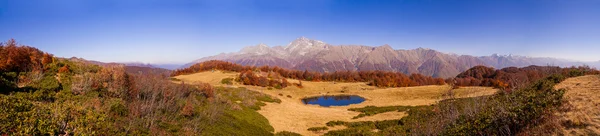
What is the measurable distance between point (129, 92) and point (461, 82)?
53658 mm

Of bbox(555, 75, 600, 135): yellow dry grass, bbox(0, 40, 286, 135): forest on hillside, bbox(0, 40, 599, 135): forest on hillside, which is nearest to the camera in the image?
bbox(0, 40, 286, 135): forest on hillside

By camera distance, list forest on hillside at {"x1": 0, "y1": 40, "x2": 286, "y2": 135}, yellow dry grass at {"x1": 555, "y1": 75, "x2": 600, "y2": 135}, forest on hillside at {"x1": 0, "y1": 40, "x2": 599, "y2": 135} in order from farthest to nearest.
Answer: yellow dry grass at {"x1": 555, "y1": 75, "x2": 600, "y2": 135}
forest on hillside at {"x1": 0, "y1": 40, "x2": 599, "y2": 135}
forest on hillside at {"x1": 0, "y1": 40, "x2": 286, "y2": 135}

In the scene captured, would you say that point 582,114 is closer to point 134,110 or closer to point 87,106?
point 134,110

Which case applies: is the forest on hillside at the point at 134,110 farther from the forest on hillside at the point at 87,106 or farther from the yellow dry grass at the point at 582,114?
the yellow dry grass at the point at 582,114

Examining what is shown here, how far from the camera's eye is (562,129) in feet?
23.7

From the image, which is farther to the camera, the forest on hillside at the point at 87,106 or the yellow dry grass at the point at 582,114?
the yellow dry grass at the point at 582,114

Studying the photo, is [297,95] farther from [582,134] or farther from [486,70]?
[486,70]

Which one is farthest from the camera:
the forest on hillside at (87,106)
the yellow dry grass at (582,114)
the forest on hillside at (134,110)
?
the yellow dry grass at (582,114)

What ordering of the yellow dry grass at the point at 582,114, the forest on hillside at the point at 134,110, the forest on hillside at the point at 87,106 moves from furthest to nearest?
the yellow dry grass at the point at 582,114, the forest on hillside at the point at 134,110, the forest on hillside at the point at 87,106

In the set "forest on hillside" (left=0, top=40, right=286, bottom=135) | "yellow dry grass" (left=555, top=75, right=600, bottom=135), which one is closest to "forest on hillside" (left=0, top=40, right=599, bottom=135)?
"forest on hillside" (left=0, top=40, right=286, bottom=135)

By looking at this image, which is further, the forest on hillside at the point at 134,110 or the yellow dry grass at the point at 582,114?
the yellow dry grass at the point at 582,114

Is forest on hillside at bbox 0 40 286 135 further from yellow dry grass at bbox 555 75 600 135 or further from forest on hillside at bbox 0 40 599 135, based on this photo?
yellow dry grass at bbox 555 75 600 135

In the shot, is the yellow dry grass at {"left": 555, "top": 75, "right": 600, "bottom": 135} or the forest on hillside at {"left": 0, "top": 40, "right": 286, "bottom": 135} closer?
the forest on hillside at {"left": 0, "top": 40, "right": 286, "bottom": 135}

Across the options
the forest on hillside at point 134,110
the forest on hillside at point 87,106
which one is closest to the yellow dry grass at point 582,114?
the forest on hillside at point 134,110
